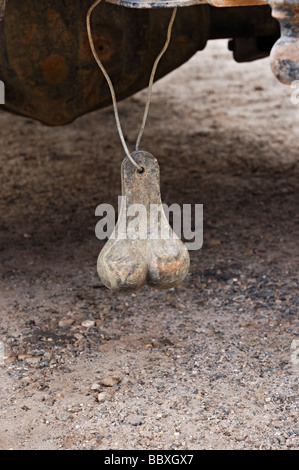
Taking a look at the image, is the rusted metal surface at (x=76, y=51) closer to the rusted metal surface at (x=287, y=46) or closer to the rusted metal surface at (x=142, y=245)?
the rusted metal surface at (x=142, y=245)

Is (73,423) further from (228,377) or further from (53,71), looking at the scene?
(53,71)

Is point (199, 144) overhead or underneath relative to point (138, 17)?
underneath

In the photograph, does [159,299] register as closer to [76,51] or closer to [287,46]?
[76,51]

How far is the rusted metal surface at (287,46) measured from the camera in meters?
1.40

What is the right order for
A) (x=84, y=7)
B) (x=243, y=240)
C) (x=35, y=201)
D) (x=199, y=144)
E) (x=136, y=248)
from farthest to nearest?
(x=199, y=144), (x=35, y=201), (x=243, y=240), (x=84, y=7), (x=136, y=248)

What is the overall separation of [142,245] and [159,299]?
83 cm

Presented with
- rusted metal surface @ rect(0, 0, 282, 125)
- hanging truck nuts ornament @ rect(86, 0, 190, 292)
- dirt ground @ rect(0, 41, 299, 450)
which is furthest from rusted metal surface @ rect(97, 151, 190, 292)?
rusted metal surface @ rect(0, 0, 282, 125)

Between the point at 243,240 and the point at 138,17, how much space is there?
Result: 3.38ft

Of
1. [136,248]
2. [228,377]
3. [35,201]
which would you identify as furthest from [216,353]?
[35,201]

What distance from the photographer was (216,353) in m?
2.26

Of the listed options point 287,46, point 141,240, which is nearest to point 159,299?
point 141,240

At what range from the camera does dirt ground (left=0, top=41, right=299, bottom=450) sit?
1.93 m

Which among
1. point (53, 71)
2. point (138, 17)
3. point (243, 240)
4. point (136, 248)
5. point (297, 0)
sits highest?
point (297, 0)

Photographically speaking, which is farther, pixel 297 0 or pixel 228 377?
pixel 228 377
